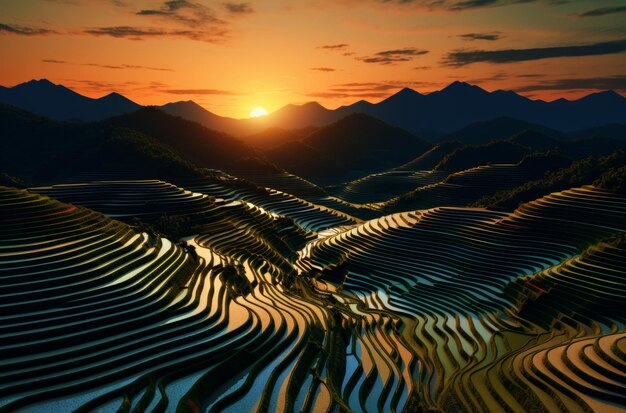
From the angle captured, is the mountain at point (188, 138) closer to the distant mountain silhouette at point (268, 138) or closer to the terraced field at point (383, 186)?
the terraced field at point (383, 186)

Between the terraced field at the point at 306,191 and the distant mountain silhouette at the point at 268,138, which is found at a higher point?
the distant mountain silhouette at the point at 268,138

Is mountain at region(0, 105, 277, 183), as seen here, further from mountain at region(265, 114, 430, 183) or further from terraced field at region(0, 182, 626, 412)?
mountain at region(265, 114, 430, 183)

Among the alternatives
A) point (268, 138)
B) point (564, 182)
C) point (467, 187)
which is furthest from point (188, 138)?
point (564, 182)

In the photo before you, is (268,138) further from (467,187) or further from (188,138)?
(467,187)

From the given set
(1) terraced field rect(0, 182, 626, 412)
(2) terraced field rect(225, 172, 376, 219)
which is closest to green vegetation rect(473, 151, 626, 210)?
(2) terraced field rect(225, 172, 376, 219)

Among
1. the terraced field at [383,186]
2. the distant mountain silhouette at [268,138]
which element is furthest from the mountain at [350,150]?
the terraced field at [383,186]
